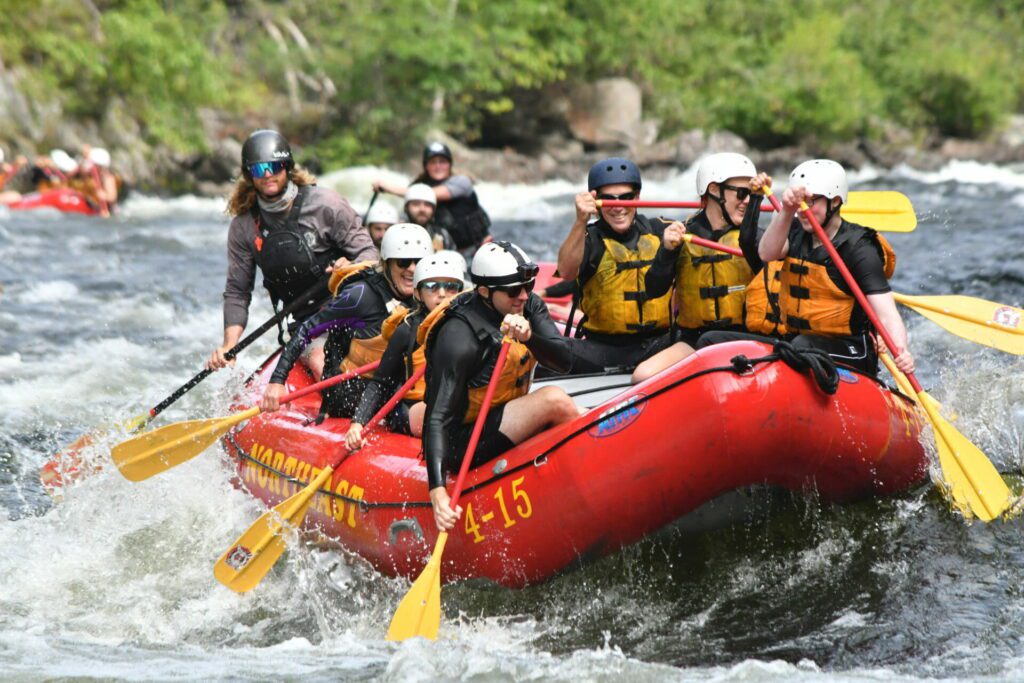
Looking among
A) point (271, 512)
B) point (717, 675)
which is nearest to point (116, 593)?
point (271, 512)

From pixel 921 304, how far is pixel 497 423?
7.35ft

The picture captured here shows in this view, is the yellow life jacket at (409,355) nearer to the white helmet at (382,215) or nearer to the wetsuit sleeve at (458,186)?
the white helmet at (382,215)

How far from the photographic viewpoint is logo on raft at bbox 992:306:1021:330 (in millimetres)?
5996

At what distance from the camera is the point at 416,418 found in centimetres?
602

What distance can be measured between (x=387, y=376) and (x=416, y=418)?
246mm

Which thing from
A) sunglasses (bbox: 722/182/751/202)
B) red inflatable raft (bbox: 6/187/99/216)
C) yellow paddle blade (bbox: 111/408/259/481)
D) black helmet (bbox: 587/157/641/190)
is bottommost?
red inflatable raft (bbox: 6/187/99/216)

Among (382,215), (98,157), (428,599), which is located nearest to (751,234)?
(428,599)

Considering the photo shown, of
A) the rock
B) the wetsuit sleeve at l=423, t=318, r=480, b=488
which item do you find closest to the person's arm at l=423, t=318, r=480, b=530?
the wetsuit sleeve at l=423, t=318, r=480, b=488

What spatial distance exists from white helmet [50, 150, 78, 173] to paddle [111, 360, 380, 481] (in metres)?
13.3

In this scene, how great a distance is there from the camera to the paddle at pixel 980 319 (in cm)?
599

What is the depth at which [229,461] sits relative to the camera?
7.31 metres

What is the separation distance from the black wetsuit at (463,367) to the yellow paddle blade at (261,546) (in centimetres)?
102

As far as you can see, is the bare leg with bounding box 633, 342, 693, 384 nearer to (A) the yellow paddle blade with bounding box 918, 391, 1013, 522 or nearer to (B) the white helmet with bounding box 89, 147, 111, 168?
(A) the yellow paddle blade with bounding box 918, 391, 1013, 522

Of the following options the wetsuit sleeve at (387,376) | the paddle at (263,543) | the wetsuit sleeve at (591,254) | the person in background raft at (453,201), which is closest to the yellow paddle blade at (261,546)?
the paddle at (263,543)
